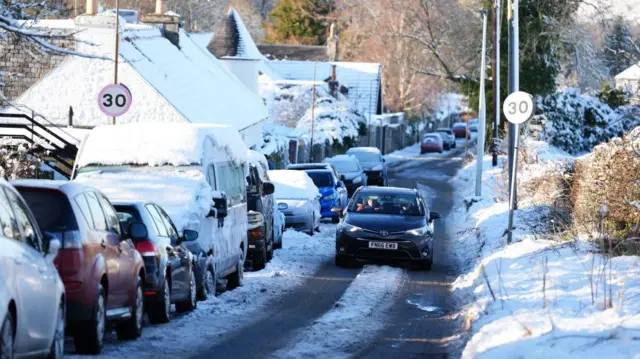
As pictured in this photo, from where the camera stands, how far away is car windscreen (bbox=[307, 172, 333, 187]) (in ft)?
110

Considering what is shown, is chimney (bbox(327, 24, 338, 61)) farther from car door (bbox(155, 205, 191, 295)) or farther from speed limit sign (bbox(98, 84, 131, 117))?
car door (bbox(155, 205, 191, 295))

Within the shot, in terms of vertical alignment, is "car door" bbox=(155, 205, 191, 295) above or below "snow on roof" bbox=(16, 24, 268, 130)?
below

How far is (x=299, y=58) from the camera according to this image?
97125mm

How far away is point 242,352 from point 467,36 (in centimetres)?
5278

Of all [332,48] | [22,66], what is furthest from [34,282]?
[332,48]

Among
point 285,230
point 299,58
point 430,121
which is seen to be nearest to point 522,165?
point 285,230

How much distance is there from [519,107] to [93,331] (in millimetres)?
12341

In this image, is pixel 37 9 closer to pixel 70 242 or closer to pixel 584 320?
pixel 70 242

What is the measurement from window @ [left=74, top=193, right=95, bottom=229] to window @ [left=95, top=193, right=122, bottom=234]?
600 mm

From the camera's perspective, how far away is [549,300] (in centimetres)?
1270

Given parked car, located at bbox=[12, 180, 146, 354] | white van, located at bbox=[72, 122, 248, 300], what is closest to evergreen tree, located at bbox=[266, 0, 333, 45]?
white van, located at bbox=[72, 122, 248, 300]

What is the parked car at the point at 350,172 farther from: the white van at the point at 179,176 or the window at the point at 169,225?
the window at the point at 169,225

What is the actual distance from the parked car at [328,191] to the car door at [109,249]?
21.2 meters

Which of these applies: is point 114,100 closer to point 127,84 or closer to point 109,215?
point 127,84
